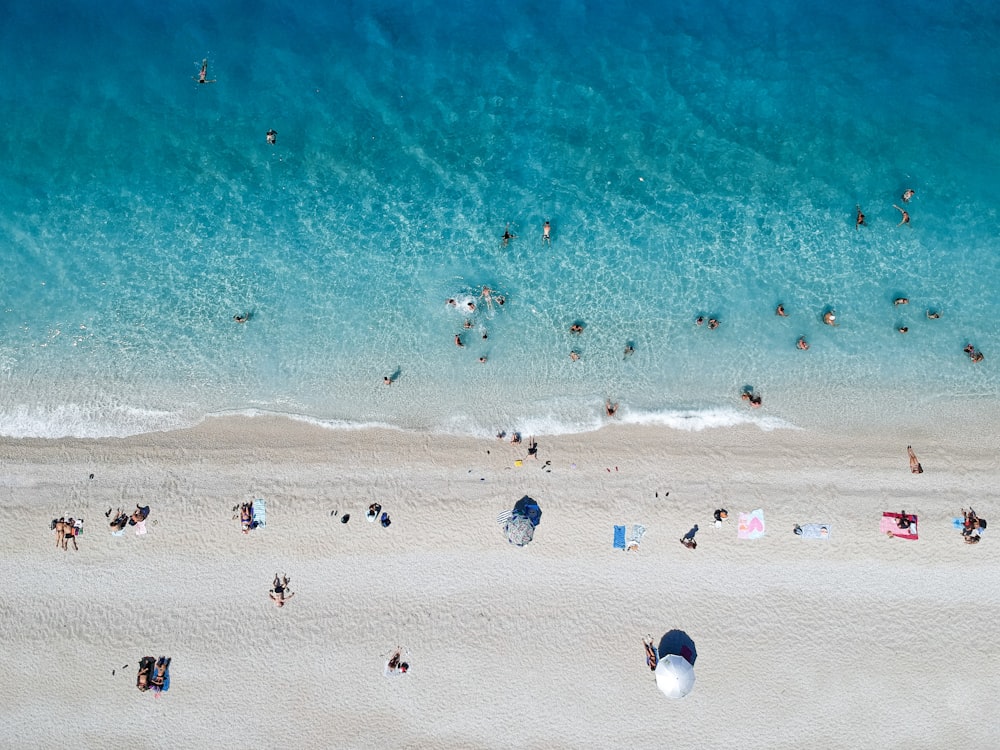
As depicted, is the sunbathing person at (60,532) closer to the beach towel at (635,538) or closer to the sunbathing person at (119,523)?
the sunbathing person at (119,523)

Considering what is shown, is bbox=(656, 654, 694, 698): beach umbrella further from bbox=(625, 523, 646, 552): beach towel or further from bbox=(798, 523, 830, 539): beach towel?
bbox=(798, 523, 830, 539): beach towel

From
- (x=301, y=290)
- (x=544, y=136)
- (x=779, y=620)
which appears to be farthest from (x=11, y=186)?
(x=779, y=620)

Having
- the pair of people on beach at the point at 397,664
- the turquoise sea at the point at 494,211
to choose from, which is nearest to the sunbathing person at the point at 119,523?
the turquoise sea at the point at 494,211

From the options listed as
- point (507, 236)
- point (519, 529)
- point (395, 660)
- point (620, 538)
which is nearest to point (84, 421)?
point (395, 660)

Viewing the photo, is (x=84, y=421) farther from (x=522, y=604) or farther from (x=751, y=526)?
(x=751, y=526)

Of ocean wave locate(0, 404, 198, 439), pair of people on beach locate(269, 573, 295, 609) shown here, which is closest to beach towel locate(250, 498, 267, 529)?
pair of people on beach locate(269, 573, 295, 609)

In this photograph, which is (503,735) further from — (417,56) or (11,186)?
(11,186)
